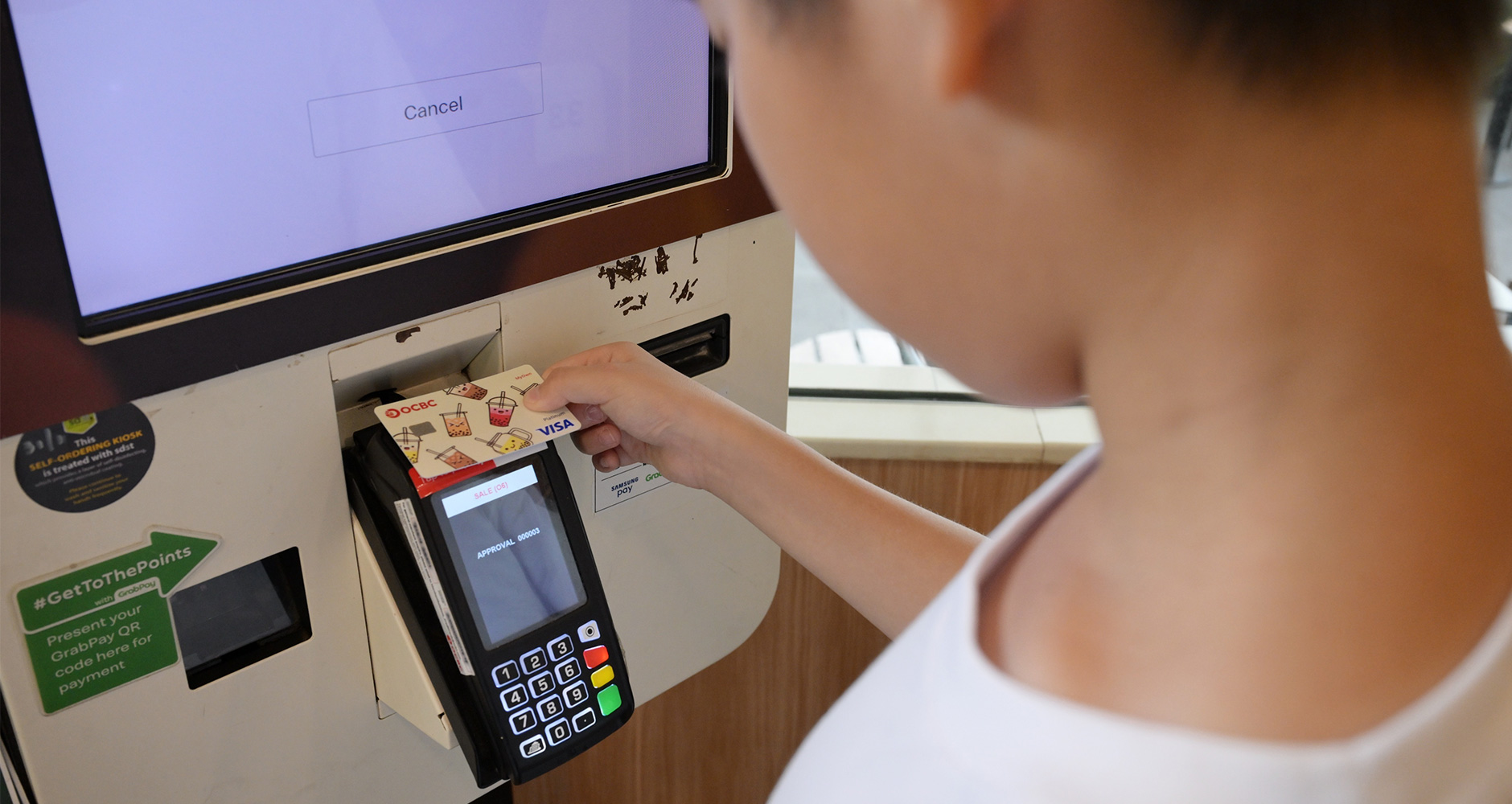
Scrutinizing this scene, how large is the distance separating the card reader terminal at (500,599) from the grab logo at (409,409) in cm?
1

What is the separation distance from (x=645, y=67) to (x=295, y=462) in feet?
1.07

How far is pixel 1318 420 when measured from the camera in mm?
326

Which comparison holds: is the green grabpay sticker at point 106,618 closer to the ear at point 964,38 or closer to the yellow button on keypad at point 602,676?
the yellow button on keypad at point 602,676

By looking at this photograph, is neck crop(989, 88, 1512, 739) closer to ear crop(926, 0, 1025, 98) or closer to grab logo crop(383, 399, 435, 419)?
ear crop(926, 0, 1025, 98)

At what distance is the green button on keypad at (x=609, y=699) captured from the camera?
719 mm

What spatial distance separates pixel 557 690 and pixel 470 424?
17 cm

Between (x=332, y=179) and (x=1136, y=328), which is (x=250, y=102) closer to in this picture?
(x=332, y=179)

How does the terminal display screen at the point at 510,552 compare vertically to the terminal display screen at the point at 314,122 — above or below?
below

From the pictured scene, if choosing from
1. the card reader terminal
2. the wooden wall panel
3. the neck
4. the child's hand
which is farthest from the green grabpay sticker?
the wooden wall panel

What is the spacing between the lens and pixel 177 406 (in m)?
0.59

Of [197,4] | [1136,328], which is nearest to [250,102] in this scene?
[197,4]

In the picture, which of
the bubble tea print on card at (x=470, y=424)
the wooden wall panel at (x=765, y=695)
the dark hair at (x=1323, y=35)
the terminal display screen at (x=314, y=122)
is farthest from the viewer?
the wooden wall panel at (x=765, y=695)

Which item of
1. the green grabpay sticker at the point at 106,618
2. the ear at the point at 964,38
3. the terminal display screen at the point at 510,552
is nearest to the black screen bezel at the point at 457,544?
the terminal display screen at the point at 510,552

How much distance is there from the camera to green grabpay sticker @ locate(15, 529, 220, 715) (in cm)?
60
